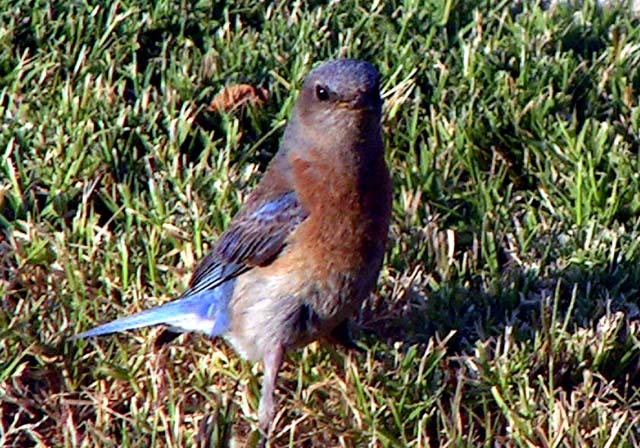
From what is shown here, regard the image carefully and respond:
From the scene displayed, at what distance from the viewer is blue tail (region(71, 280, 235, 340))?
197 inches

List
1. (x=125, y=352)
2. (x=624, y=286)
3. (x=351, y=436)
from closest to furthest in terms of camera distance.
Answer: (x=351, y=436) → (x=125, y=352) → (x=624, y=286)

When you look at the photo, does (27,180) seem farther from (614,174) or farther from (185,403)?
(614,174)

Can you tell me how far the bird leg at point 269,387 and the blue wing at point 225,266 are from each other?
0.83ft

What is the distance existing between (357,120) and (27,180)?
150 cm

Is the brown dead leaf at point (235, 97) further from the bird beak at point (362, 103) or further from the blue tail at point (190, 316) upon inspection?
the bird beak at point (362, 103)

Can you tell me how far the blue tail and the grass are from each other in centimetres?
11

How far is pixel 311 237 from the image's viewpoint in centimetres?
490

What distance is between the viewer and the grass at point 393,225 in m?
4.83

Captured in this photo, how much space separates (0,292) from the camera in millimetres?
5180

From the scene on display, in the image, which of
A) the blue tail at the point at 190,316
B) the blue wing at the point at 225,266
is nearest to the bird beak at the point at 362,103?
the blue wing at the point at 225,266

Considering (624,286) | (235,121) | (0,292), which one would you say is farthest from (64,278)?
(624,286)

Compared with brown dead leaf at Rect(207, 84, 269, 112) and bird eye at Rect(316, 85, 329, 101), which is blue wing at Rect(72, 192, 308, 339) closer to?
bird eye at Rect(316, 85, 329, 101)

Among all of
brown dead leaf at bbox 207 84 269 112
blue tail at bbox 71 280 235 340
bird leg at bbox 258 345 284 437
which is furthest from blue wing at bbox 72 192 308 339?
brown dead leaf at bbox 207 84 269 112

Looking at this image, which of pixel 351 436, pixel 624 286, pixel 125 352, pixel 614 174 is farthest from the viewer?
pixel 614 174
